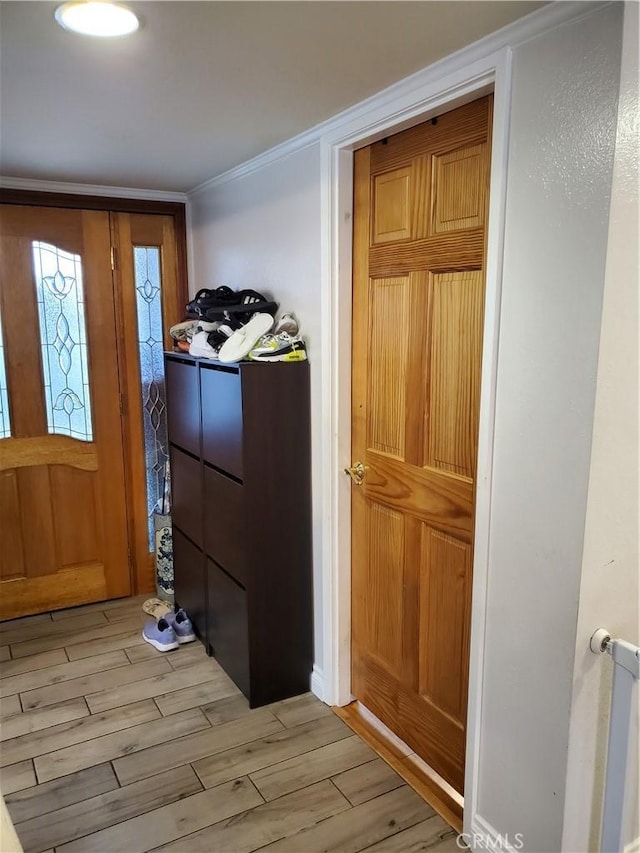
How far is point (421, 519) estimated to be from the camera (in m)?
2.11

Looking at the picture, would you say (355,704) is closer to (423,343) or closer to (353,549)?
(353,549)

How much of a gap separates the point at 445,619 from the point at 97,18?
6.14ft

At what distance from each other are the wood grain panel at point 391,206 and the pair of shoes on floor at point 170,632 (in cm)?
198

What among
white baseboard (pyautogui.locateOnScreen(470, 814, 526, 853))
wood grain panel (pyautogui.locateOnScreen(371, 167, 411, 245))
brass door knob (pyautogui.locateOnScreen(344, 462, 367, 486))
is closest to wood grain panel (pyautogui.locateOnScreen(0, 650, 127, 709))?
brass door knob (pyautogui.locateOnScreen(344, 462, 367, 486))

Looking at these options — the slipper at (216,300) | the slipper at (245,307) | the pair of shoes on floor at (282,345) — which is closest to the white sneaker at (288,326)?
the pair of shoes on floor at (282,345)

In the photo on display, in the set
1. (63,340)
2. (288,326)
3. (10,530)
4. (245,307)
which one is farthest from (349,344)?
(10,530)

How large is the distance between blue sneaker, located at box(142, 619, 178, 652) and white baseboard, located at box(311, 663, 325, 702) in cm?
74

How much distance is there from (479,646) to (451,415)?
66 cm

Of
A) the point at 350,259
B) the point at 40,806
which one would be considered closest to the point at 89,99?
the point at 350,259

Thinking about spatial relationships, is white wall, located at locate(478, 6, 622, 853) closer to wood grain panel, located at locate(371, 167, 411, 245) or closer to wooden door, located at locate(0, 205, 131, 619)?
wood grain panel, located at locate(371, 167, 411, 245)

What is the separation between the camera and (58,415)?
131 inches

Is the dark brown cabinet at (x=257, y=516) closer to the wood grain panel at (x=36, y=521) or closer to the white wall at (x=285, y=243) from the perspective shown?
the white wall at (x=285, y=243)

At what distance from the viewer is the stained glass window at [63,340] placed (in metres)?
3.20

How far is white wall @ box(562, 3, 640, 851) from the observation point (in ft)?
4.38
